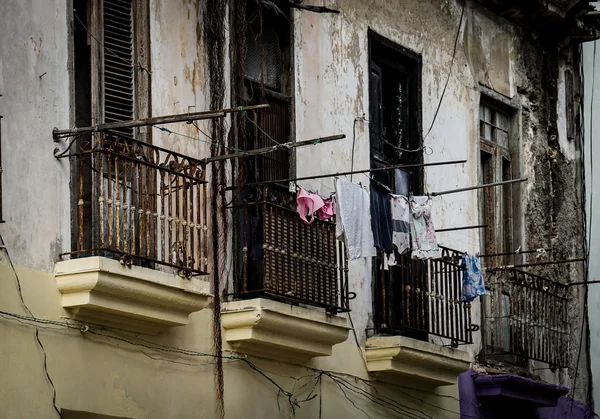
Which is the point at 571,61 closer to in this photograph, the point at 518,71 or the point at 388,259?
the point at 518,71

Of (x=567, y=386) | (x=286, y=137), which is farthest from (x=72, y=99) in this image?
(x=567, y=386)

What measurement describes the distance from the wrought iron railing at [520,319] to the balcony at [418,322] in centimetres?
105

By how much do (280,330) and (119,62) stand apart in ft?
8.47

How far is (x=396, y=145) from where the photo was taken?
15664 mm

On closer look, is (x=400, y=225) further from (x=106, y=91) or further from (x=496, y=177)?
(x=496, y=177)

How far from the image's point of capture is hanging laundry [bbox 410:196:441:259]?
13.8 m

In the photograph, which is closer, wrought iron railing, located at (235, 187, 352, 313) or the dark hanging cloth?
wrought iron railing, located at (235, 187, 352, 313)

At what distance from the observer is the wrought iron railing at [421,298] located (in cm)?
1447

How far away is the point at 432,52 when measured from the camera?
636 inches

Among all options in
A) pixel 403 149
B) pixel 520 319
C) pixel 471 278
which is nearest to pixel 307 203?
pixel 471 278

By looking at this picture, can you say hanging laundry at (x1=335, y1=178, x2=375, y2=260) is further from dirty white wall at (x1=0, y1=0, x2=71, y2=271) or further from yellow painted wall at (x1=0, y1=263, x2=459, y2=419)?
dirty white wall at (x1=0, y1=0, x2=71, y2=271)

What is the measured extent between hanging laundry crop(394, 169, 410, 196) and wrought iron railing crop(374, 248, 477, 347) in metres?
0.80

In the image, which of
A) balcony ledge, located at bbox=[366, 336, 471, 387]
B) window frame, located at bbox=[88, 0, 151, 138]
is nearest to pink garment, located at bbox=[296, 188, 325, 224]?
window frame, located at bbox=[88, 0, 151, 138]

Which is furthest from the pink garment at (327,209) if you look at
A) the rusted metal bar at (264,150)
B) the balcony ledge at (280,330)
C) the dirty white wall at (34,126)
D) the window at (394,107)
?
the dirty white wall at (34,126)
